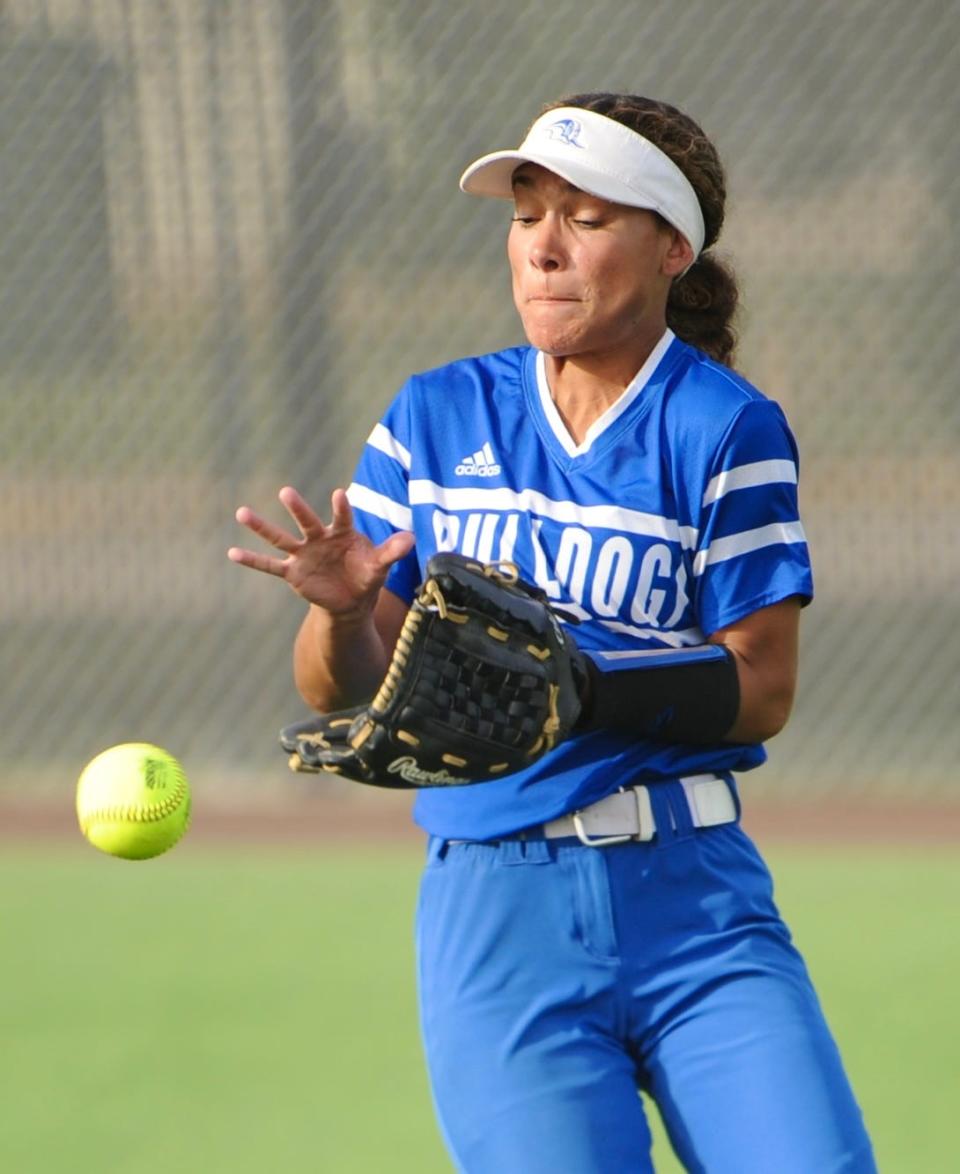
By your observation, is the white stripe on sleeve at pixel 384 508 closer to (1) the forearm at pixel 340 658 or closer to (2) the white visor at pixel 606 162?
(1) the forearm at pixel 340 658

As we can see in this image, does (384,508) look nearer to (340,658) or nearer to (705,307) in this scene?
(340,658)

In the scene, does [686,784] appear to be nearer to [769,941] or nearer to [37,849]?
[769,941]

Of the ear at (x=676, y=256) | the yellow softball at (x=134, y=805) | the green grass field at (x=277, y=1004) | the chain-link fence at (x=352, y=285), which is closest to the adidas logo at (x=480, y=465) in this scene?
the ear at (x=676, y=256)

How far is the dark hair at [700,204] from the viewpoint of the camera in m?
2.52

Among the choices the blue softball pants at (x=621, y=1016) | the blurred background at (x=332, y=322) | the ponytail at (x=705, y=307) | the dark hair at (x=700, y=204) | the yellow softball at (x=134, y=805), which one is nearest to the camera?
the blue softball pants at (x=621, y=1016)

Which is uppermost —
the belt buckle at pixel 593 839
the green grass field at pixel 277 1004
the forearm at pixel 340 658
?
the forearm at pixel 340 658

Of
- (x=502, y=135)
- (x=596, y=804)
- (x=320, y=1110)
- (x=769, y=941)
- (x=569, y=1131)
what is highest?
(x=502, y=135)

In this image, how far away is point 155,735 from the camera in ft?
22.5

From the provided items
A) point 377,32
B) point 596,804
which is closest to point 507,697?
point 596,804

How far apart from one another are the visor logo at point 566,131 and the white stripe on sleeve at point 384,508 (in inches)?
20.5

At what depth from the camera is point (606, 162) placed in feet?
7.86

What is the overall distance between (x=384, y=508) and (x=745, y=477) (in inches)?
19.6

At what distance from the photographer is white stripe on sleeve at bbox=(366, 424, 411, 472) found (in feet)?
8.34

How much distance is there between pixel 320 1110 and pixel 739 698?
2.01 m
